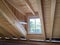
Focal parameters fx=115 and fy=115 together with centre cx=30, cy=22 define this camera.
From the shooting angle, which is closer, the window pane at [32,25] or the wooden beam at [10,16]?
the wooden beam at [10,16]

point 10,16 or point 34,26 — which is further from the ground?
point 10,16

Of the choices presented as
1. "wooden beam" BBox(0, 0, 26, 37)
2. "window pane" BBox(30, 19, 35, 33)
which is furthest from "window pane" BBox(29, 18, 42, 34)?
"wooden beam" BBox(0, 0, 26, 37)

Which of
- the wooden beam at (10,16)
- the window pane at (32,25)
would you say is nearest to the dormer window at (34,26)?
the window pane at (32,25)

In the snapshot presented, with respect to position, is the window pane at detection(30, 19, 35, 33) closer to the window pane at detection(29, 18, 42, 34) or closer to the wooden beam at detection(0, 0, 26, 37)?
the window pane at detection(29, 18, 42, 34)

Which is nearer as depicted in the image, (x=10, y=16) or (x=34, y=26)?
(x=10, y=16)

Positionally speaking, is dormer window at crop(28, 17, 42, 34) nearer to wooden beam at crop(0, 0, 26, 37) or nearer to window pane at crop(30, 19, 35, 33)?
window pane at crop(30, 19, 35, 33)

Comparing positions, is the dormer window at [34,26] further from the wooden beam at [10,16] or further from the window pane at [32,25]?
the wooden beam at [10,16]

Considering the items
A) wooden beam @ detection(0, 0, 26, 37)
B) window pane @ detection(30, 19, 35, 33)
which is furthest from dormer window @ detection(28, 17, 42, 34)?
wooden beam @ detection(0, 0, 26, 37)

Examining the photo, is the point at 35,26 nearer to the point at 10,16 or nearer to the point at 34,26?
the point at 34,26

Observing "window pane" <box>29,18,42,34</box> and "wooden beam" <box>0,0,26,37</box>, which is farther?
"window pane" <box>29,18,42,34</box>

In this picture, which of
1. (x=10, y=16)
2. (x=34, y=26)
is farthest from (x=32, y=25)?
(x=10, y=16)

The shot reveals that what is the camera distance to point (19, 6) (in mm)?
4168

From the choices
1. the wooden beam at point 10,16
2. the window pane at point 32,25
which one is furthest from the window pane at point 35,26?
the wooden beam at point 10,16

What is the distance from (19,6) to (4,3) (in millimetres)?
750
